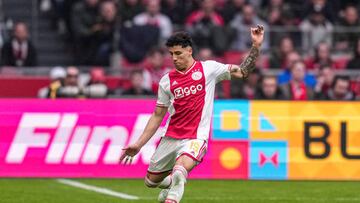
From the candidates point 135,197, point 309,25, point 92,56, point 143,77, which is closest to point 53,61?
point 92,56

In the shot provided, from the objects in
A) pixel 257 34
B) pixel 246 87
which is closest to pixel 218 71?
pixel 257 34

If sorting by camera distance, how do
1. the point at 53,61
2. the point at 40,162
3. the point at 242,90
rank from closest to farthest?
1. the point at 40,162
2. the point at 242,90
3. the point at 53,61

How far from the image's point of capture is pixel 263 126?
1791cm

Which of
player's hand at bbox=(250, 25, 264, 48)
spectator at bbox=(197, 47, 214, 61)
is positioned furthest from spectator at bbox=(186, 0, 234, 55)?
player's hand at bbox=(250, 25, 264, 48)

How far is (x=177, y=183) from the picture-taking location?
11.1 metres

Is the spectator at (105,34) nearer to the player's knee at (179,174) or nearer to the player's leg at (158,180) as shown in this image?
the player's leg at (158,180)

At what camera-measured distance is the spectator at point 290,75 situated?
2102cm

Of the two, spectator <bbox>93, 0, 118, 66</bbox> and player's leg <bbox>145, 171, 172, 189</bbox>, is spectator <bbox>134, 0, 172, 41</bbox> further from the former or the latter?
player's leg <bbox>145, 171, 172, 189</bbox>

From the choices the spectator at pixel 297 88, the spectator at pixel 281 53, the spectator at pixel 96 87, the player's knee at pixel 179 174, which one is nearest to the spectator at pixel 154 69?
the spectator at pixel 96 87

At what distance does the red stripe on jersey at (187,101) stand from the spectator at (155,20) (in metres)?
10.6

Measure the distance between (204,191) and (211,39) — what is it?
7.38m

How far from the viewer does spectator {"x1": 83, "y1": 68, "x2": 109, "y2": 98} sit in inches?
796

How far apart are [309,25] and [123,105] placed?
680cm

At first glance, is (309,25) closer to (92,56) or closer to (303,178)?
(92,56)
